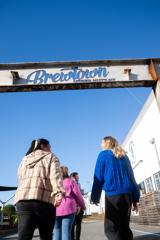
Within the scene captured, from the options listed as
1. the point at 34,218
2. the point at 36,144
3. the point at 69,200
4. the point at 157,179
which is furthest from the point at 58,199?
the point at 157,179

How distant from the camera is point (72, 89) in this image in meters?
5.55

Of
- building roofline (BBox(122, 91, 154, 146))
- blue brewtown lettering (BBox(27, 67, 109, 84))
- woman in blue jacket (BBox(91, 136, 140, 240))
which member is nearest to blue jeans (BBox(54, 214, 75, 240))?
woman in blue jacket (BBox(91, 136, 140, 240))

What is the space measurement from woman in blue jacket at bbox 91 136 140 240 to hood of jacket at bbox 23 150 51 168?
908 millimetres

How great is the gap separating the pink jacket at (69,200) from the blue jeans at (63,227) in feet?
0.29

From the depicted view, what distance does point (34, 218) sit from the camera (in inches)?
102

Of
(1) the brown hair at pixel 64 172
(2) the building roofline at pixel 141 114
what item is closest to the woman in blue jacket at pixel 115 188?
(1) the brown hair at pixel 64 172

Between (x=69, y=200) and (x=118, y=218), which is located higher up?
(x=69, y=200)

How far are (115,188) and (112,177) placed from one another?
0.16 meters

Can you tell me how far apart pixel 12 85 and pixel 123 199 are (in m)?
3.38

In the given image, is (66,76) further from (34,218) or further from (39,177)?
(34,218)

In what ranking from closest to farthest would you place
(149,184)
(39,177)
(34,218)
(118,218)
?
1. (34,218)
2. (39,177)
3. (118,218)
4. (149,184)

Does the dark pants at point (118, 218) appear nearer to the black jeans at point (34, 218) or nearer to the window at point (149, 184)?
the black jeans at point (34, 218)

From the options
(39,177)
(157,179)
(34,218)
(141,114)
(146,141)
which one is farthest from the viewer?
(141,114)

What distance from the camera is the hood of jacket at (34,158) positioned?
9.86 feet
